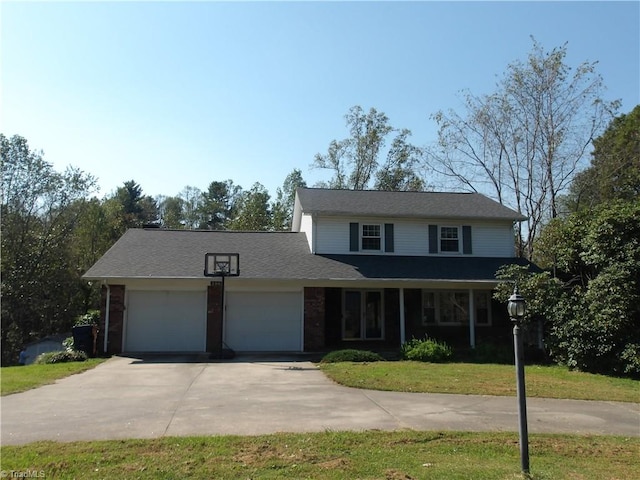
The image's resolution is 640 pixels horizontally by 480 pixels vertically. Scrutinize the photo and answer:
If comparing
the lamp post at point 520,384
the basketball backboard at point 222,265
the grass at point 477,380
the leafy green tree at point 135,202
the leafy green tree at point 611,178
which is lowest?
the grass at point 477,380

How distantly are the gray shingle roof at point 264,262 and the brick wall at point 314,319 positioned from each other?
79cm

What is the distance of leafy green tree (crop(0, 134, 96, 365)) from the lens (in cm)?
2881

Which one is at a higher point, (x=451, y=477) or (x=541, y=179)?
(x=541, y=179)

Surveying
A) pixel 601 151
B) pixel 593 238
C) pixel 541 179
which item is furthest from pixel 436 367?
pixel 601 151

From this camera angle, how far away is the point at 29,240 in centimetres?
3019

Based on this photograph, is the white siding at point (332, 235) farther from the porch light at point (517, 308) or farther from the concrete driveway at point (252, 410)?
the porch light at point (517, 308)

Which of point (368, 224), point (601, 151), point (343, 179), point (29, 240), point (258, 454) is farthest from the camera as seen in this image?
point (343, 179)

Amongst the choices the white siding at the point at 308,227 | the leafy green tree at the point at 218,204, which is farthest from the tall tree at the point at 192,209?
the white siding at the point at 308,227

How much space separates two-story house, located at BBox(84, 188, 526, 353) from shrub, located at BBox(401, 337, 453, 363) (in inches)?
60.4

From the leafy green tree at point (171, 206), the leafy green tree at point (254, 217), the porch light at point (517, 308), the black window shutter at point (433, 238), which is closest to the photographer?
the porch light at point (517, 308)

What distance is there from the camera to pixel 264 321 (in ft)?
61.9

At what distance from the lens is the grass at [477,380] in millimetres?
11211

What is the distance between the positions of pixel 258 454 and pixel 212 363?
394 inches

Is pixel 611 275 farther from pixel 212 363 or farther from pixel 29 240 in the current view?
pixel 29 240
